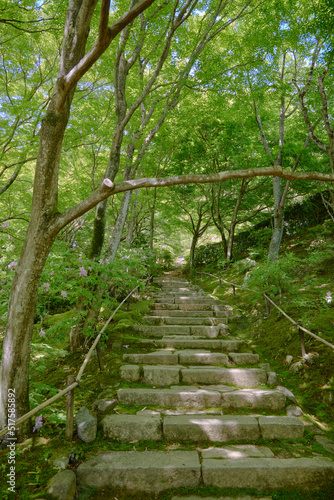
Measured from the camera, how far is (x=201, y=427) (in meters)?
3.07

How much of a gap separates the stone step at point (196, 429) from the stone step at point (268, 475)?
1.44 ft

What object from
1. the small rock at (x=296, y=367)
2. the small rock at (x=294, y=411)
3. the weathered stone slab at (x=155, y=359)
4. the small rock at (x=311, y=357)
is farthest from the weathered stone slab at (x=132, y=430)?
the small rock at (x=311, y=357)

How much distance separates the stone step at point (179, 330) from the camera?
580 cm

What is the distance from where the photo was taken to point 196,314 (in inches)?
278

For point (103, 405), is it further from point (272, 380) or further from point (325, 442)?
point (325, 442)

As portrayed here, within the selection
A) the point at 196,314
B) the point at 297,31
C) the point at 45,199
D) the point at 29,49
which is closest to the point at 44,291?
the point at 45,199

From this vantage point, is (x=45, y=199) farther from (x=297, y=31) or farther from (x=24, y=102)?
(x=297, y=31)

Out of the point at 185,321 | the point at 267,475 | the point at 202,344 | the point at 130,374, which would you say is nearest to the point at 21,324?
the point at 130,374

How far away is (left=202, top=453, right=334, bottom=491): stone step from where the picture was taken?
8.35 ft

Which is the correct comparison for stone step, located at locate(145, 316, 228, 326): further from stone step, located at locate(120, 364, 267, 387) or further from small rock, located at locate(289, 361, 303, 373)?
stone step, located at locate(120, 364, 267, 387)

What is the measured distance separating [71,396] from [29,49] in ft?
30.4

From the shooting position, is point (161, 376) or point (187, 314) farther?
point (187, 314)

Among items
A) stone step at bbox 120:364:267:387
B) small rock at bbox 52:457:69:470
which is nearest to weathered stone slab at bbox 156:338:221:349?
stone step at bbox 120:364:267:387

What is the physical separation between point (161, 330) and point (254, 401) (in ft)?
8.85
